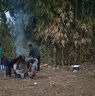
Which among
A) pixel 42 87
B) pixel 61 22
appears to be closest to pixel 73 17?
pixel 61 22

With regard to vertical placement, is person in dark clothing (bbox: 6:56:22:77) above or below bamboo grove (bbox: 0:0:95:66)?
below

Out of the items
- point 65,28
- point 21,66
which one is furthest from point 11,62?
point 65,28

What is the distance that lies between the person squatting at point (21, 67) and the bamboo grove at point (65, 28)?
476 cm

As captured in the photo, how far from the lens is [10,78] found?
46.4ft

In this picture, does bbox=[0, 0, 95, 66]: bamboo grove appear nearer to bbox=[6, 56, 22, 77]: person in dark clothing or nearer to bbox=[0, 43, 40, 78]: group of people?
bbox=[0, 43, 40, 78]: group of people

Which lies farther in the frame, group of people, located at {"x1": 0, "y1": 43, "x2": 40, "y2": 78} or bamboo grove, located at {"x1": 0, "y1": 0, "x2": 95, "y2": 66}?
bamboo grove, located at {"x1": 0, "y1": 0, "x2": 95, "y2": 66}

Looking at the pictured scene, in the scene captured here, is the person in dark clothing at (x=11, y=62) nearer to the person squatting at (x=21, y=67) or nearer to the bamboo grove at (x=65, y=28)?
the person squatting at (x=21, y=67)

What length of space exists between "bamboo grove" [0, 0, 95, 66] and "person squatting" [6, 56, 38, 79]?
4.76 m

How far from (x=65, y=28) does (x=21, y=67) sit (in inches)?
228

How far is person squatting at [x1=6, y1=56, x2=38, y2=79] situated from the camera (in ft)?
46.2

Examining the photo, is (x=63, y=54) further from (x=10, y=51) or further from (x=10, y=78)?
(x=10, y=78)

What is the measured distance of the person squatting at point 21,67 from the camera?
1407cm

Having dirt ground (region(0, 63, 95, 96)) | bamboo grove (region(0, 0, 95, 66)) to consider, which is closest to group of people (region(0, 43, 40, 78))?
dirt ground (region(0, 63, 95, 96))

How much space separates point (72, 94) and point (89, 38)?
30.4 ft
